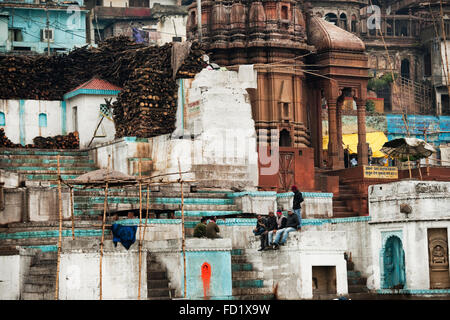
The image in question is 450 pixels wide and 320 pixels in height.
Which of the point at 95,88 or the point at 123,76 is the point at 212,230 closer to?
the point at 95,88

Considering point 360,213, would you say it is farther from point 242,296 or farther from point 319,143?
point 242,296

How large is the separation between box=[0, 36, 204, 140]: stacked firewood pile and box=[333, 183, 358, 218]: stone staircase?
208 inches

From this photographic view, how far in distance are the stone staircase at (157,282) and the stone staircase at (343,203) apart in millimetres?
8385

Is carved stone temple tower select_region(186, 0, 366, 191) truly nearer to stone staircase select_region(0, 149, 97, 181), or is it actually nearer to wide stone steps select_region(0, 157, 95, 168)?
stone staircase select_region(0, 149, 97, 181)

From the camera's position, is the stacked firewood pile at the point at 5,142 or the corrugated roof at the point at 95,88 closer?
the stacked firewood pile at the point at 5,142

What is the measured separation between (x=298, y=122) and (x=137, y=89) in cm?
545

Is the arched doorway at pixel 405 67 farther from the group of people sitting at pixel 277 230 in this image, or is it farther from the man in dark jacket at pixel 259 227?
the group of people sitting at pixel 277 230

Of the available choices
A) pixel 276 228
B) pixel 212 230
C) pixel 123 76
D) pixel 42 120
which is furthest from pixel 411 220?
pixel 42 120

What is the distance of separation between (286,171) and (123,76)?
6348 millimetres

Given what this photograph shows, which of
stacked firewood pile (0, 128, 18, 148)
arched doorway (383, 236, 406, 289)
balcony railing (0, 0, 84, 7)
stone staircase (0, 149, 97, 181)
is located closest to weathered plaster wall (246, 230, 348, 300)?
arched doorway (383, 236, 406, 289)

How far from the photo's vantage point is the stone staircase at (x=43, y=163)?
3194 centimetres

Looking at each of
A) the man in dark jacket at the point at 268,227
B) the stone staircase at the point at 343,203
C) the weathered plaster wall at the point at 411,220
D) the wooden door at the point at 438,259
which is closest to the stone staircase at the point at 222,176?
the stone staircase at the point at 343,203

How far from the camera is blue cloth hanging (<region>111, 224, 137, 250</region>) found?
75.4ft

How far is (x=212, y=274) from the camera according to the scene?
2448 cm
